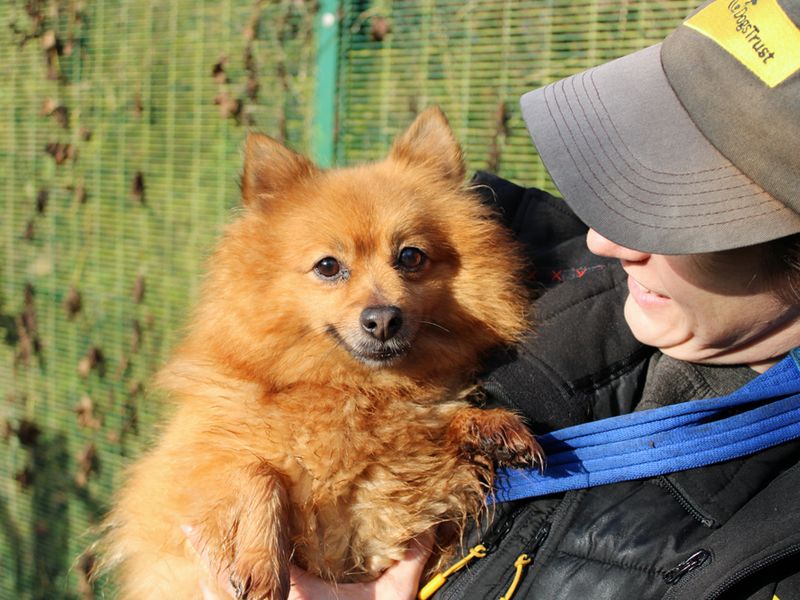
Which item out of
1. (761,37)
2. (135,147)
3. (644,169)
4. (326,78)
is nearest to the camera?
(761,37)

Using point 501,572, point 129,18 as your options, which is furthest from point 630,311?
point 129,18

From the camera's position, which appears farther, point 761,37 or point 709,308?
point 709,308

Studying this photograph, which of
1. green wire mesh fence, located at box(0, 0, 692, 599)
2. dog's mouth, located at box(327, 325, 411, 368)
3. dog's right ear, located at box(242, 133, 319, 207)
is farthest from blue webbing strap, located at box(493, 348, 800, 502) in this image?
green wire mesh fence, located at box(0, 0, 692, 599)

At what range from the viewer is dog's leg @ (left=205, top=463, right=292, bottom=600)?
6.47ft

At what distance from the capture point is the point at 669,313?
1.91 m

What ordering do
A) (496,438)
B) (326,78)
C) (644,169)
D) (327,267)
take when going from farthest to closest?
(326,78) < (327,267) < (496,438) < (644,169)

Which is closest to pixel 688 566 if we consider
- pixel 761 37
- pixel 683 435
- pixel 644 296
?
pixel 683 435

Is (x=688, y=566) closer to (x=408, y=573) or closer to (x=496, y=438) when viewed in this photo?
(x=496, y=438)

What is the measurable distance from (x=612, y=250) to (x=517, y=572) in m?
0.86

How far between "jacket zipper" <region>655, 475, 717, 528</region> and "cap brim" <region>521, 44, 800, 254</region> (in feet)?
1.88

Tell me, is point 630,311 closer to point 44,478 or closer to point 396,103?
point 396,103

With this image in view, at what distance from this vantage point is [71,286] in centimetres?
597

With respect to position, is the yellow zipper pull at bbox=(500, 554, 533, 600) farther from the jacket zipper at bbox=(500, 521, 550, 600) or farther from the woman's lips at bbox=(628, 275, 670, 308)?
the woman's lips at bbox=(628, 275, 670, 308)

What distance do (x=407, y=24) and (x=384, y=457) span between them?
298cm
